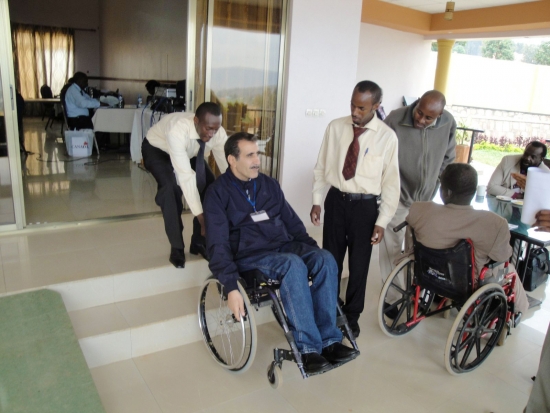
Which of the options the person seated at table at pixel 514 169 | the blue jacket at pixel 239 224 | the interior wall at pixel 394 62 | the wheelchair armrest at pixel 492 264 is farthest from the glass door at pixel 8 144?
the interior wall at pixel 394 62

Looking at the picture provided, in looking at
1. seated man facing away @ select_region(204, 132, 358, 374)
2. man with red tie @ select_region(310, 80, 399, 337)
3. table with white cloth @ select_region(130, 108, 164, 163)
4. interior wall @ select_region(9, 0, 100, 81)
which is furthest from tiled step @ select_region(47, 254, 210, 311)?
interior wall @ select_region(9, 0, 100, 81)

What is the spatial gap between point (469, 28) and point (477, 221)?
6332mm

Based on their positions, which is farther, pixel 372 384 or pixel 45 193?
pixel 45 193

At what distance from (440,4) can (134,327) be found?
273 inches

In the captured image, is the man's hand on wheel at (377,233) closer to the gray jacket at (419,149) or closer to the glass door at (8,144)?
the gray jacket at (419,149)

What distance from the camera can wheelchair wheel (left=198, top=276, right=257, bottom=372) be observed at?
222cm

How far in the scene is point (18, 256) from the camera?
3.04 metres

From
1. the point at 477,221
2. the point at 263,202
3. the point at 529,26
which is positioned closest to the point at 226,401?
the point at 263,202

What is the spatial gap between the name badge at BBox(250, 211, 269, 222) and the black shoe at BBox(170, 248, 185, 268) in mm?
860

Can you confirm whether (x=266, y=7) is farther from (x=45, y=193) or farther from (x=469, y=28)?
(x=469, y=28)

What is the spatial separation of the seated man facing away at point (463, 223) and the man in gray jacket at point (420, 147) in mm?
408

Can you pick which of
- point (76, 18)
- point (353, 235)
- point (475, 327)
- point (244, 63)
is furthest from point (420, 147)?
point (76, 18)

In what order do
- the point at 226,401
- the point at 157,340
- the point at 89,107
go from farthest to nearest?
the point at 89,107 → the point at 157,340 → the point at 226,401

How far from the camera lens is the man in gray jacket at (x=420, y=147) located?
2.77m
